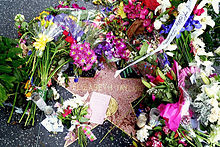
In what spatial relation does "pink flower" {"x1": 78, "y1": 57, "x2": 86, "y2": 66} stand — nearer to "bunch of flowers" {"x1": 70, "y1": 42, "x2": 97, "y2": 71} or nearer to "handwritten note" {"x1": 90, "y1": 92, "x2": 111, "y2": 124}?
"bunch of flowers" {"x1": 70, "y1": 42, "x2": 97, "y2": 71}

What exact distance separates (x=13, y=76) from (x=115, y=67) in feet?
2.02

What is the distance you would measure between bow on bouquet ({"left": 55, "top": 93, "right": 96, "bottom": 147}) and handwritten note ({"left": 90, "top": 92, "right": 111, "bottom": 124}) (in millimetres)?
61

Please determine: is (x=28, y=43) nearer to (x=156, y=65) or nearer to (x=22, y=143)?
(x=22, y=143)

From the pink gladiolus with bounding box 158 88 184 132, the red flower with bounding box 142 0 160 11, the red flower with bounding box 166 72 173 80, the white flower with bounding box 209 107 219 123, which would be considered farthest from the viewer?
the red flower with bounding box 142 0 160 11

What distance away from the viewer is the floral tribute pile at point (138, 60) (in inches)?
39.4

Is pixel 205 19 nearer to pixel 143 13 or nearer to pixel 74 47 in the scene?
pixel 143 13

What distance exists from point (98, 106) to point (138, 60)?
14.0 inches

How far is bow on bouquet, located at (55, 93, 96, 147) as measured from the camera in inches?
44.6

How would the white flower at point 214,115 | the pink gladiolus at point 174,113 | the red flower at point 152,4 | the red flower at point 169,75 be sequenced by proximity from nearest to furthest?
the white flower at point 214,115 → the pink gladiolus at point 174,113 → the red flower at point 169,75 → the red flower at point 152,4

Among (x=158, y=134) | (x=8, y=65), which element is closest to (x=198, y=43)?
(x=158, y=134)

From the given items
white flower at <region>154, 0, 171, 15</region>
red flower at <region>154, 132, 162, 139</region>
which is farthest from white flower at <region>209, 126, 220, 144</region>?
white flower at <region>154, 0, 171, 15</region>

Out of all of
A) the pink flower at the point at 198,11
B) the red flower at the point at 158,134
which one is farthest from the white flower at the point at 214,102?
the pink flower at the point at 198,11

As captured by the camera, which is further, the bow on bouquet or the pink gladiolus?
the bow on bouquet

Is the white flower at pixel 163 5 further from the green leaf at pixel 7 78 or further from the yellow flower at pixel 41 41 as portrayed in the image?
the green leaf at pixel 7 78
